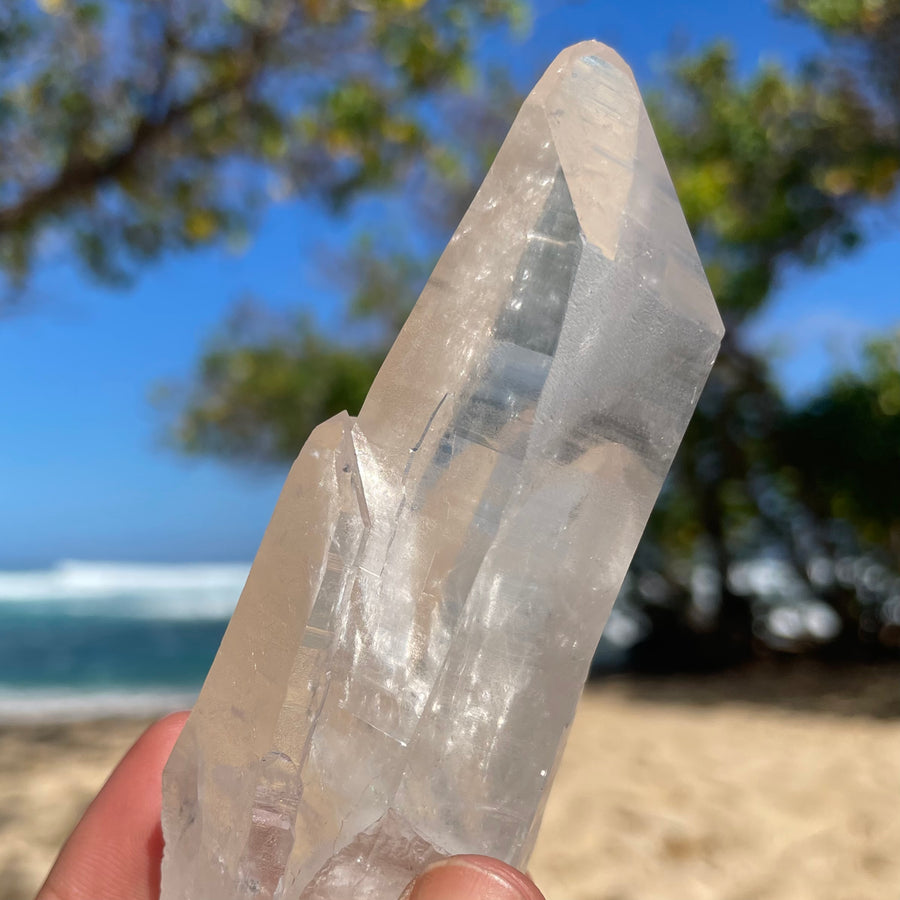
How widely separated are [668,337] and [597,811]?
302cm

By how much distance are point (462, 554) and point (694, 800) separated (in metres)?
3.17

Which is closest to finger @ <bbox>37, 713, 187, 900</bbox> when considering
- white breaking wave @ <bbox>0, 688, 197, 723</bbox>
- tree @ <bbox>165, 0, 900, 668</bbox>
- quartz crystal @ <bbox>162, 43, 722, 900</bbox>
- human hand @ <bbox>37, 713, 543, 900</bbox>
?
human hand @ <bbox>37, 713, 543, 900</bbox>

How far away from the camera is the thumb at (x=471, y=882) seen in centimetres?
106

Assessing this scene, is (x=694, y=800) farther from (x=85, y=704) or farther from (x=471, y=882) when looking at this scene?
(x=85, y=704)

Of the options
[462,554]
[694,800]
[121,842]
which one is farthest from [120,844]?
[694,800]

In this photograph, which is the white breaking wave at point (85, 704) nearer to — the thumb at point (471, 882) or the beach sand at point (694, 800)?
the beach sand at point (694, 800)

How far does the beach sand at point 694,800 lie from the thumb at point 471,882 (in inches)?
84.9

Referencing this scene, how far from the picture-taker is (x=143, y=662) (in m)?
11.5

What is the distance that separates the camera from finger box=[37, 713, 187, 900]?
1.53 metres

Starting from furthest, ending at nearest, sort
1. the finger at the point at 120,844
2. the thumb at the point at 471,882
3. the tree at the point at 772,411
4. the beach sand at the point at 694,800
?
the tree at the point at 772,411 → the beach sand at the point at 694,800 → the finger at the point at 120,844 → the thumb at the point at 471,882

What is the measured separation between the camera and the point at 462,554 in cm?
117

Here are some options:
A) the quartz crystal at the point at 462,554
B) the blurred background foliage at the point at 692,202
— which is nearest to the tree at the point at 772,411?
the blurred background foliage at the point at 692,202

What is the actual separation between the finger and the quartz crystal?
0.38m

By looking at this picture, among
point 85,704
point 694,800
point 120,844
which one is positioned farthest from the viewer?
point 85,704
